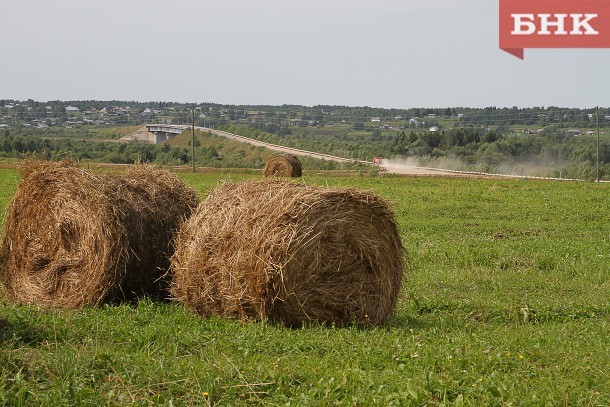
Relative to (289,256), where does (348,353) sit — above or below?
below

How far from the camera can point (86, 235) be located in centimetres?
1030

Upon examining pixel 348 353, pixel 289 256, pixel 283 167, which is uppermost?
pixel 289 256

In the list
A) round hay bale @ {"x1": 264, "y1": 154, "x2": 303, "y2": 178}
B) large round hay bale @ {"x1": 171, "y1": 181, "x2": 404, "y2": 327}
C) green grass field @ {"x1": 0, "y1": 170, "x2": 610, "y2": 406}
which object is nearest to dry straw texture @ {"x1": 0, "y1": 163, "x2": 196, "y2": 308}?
green grass field @ {"x1": 0, "y1": 170, "x2": 610, "y2": 406}

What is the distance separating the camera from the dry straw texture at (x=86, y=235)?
10227 mm

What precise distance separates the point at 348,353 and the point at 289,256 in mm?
1701

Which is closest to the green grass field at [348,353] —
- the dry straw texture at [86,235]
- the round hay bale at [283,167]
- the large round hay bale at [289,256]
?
the large round hay bale at [289,256]

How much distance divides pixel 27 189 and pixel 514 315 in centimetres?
592

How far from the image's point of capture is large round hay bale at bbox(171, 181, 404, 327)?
29.8 ft

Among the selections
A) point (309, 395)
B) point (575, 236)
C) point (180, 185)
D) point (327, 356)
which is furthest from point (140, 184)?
point (575, 236)

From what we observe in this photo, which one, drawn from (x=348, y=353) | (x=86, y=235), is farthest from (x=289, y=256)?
(x=86, y=235)

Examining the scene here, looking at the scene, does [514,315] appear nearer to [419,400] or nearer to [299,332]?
[299,332]

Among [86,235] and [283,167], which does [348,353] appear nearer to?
[86,235]

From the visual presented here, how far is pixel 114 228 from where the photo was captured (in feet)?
33.4

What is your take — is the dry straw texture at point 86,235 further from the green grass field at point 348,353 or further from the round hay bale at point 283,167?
the round hay bale at point 283,167
